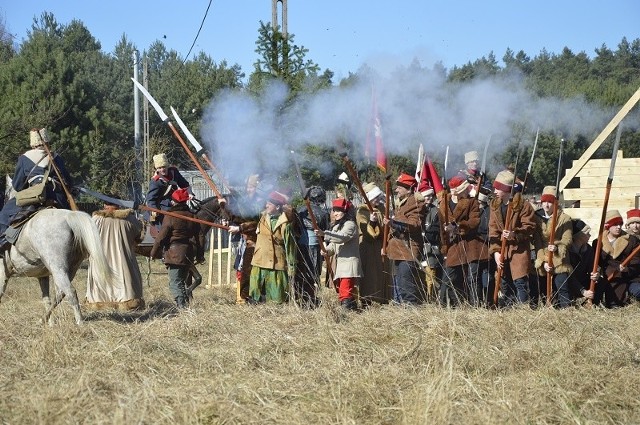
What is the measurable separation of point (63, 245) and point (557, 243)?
548 centimetres

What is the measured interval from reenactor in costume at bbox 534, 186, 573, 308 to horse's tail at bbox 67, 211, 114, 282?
484 centimetres

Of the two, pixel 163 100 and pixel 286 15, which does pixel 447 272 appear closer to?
pixel 286 15

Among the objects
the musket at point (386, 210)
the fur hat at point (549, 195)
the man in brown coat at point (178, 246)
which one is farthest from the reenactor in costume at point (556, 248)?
the man in brown coat at point (178, 246)

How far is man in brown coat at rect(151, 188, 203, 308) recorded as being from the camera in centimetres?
1150

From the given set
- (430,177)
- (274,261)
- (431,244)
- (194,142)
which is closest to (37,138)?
(194,142)

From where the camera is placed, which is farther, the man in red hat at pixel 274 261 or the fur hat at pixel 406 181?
the man in red hat at pixel 274 261

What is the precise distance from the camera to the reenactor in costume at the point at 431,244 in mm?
10836

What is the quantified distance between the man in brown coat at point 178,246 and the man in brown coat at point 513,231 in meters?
3.73

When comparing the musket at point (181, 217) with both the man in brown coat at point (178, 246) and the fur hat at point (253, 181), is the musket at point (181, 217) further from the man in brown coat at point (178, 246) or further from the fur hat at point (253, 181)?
the fur hat at point (253, 181)

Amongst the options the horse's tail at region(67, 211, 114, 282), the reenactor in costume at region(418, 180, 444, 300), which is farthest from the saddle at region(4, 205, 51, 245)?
the reenactor in costume at region(418, 180, 444, 300)

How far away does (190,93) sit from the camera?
122 feet

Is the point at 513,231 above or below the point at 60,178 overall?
below

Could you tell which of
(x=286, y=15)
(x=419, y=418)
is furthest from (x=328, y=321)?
(x=286, y=15)

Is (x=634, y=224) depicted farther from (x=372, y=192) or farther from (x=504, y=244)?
(x=372, y=192)
